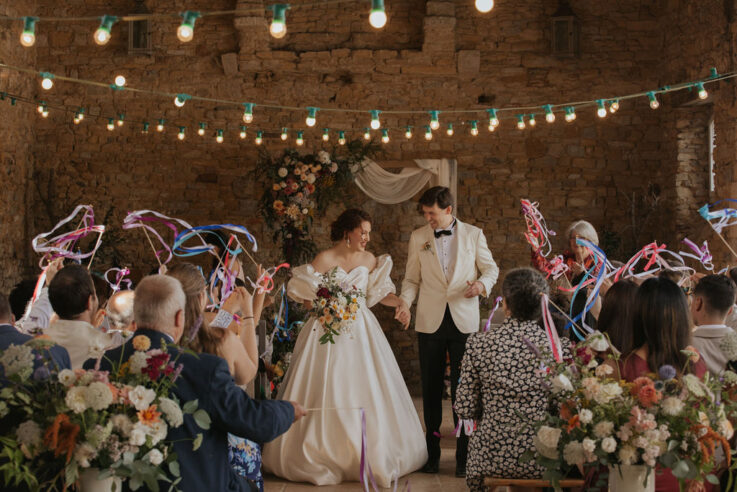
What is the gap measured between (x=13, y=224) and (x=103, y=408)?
24.0ft

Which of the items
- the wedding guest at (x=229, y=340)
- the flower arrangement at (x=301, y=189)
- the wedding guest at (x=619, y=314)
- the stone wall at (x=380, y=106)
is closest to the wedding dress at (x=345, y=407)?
the wedding guest at (x=229, y=340)

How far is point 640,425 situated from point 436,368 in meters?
2.97

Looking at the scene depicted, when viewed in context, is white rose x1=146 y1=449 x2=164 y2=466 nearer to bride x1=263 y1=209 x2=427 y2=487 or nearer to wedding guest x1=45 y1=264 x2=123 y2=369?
wedding guest x1=45 y1=264 x2=123 y2=369

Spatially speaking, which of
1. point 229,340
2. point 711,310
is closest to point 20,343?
point 229,340

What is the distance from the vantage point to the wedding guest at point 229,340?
10.4ft

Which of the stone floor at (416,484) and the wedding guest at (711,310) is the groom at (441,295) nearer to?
the stone floor at (416,484)

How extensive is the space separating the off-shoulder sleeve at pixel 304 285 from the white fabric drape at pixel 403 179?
3571 mm

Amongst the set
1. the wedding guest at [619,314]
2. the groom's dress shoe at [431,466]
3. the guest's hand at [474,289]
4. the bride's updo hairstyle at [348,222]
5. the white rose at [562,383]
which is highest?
the bride's updo hairstyle at [348,222]

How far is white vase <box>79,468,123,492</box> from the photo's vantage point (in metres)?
2.46

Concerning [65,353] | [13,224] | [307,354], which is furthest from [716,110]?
[13,224]

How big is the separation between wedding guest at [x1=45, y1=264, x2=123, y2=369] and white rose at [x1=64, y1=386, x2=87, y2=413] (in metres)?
1.16

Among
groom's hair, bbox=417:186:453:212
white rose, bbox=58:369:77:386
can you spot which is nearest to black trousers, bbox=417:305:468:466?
groom's hair, bbox=417:186:453:212

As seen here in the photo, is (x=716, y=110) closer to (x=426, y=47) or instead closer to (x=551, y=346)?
(x=426, y=47)

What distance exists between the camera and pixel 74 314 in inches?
144
